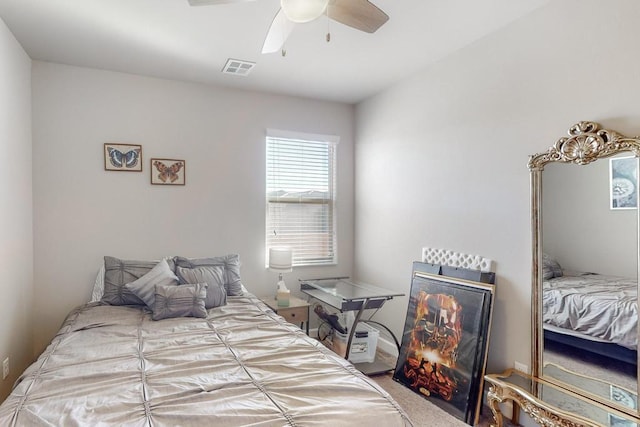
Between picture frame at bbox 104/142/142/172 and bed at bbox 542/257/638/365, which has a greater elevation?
picture frame at bbox 104/142/142/172

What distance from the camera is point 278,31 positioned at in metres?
2.08

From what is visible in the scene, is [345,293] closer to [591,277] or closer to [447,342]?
[447,342]

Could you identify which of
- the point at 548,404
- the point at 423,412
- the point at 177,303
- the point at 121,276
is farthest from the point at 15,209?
the point at 548,404

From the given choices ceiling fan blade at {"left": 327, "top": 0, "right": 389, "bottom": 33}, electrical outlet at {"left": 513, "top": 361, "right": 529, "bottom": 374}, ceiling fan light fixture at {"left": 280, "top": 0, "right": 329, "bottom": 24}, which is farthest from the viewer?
electrical outlet at {"left": 513, "top": 361, "right": 529, "bottom": 374}

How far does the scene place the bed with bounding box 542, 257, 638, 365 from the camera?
1.99 meters

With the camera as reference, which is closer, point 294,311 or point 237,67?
point 237,67

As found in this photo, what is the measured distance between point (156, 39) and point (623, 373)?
3643 millimetres

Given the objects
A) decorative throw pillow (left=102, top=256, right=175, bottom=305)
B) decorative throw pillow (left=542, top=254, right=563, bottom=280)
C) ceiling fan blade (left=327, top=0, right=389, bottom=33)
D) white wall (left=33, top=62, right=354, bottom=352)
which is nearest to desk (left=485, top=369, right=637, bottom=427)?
decorative throw pillow (left=542, top=254, right=563, bottom=280)

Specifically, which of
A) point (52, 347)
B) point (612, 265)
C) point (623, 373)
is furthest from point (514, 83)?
point (52, 347)

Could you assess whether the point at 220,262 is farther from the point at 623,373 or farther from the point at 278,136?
the point at 623,373

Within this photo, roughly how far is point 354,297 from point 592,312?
1.70 metres

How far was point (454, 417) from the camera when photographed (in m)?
2.59

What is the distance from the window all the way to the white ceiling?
759mm

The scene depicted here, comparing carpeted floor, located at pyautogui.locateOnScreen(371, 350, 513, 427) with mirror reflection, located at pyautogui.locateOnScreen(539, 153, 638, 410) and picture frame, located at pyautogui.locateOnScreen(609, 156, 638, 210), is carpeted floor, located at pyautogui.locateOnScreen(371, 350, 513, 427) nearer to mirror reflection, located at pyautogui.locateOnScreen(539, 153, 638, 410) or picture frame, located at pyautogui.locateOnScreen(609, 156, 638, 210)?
mirror reflection, located at pyautogui.locateOnScreen(539, 153, 638, 410)
